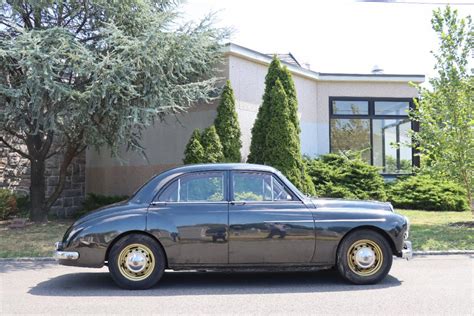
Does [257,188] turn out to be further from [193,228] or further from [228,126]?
[228,126]

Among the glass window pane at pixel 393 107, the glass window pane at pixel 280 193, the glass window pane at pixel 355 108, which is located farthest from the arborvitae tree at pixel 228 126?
the glass window pane at pixel 393 107

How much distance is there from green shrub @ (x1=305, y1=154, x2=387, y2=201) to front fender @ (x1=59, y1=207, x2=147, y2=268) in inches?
359

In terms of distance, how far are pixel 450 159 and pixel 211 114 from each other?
6135mm

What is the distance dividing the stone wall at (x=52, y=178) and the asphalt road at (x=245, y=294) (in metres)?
8.20

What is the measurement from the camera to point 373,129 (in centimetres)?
1808

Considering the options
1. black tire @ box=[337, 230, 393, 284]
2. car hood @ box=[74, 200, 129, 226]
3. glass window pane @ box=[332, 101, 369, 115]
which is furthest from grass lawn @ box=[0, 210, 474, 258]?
glass window pane @ box=[332, 101, 369, 115]

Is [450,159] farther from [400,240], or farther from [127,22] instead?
[127,22]

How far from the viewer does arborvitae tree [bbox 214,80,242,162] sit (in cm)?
1317

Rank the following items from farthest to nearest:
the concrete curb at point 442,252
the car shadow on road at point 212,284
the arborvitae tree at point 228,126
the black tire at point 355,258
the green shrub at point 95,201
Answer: the green shrub at point 95,201, the arborvitae tree at point 228,126, the concrete curb at point 442,252, the black tire at point 355,258, the car shadow on road at point 212,284

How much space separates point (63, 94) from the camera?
10.8 meters

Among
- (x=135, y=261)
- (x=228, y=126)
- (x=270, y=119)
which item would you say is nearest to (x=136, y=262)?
(x=135, y=261)

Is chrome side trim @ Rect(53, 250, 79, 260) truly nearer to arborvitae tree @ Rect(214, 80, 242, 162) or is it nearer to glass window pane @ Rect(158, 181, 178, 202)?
glass window pane @ Rect(158, 181, 178, 202)

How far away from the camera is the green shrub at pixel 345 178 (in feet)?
50.1

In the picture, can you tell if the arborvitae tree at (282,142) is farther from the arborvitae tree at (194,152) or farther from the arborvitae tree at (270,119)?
the arborvitae tree at (194,152)
